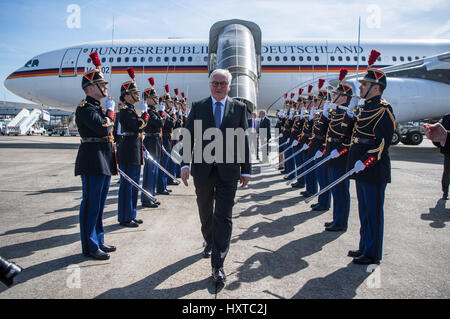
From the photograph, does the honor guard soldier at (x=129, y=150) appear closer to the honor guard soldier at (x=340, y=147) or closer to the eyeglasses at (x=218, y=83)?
the eyeglasses at (x=218, y=83)

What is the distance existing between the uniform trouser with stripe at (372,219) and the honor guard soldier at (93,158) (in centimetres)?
272

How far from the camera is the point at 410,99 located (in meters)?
12.6

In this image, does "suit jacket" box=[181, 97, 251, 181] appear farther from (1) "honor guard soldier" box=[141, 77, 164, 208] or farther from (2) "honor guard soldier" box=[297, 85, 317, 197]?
(2) "honor guard soldier" box=[297, 85, 317, 197]

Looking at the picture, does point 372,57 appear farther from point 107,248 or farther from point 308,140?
point 107,248

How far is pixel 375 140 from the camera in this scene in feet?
10.9

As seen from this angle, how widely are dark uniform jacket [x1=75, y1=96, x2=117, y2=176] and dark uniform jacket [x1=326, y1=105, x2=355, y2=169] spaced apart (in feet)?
9.72

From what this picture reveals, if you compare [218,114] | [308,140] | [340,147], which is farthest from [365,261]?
[308,140]

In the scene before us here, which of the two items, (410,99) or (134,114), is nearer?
(134,114)

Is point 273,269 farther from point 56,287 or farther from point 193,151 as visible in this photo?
point 56,287

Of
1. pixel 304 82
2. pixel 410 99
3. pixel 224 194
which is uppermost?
pixel 304 82

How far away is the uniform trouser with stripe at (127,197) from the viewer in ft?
14.0

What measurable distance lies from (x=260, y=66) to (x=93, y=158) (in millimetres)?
11838
